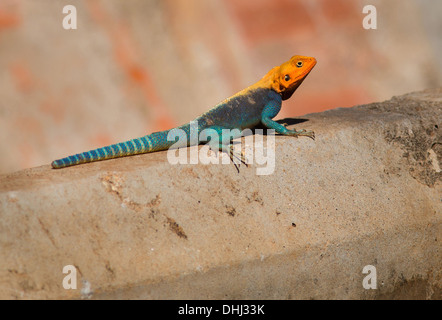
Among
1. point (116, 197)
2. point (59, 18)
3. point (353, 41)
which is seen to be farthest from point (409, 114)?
point (59, 18)

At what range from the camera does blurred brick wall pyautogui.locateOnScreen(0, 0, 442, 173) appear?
9.49 metres

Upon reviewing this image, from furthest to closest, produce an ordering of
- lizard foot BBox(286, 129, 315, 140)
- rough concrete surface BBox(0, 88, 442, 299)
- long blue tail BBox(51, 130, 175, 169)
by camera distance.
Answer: lizard foot BBox(286, 129, 315, 140), long blue tail BBox(51, 130, 175, 169), rough concrete surface BBox(0, 88, 442, 299)

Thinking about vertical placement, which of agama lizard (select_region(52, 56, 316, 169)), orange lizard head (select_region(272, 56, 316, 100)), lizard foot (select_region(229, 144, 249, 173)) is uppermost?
orange lizard head (select_region(272, 56, 316, 100))

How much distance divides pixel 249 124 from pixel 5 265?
2.69 meters

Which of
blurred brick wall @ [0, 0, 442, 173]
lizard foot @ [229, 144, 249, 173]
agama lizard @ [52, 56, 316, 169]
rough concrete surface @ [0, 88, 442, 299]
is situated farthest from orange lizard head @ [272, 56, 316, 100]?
blurred brick wall @ [0, 0, 442, 173]

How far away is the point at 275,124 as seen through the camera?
5.32 meters

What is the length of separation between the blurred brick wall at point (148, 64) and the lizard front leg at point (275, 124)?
4280 millimetres

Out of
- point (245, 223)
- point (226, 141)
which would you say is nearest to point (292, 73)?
point (226, 141)

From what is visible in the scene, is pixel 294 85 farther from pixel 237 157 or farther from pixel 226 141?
pixel 237 157

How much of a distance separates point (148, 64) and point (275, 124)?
5254 mm

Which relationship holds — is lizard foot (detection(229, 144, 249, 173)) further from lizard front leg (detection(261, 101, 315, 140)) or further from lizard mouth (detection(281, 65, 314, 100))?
lizard mouth (detection(281, 65, 314, 100))

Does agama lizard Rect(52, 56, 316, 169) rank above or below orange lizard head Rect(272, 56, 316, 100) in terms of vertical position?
below

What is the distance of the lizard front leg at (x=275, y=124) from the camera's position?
16.8 ft

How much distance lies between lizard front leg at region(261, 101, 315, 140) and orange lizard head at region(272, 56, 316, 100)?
0.18 metres
